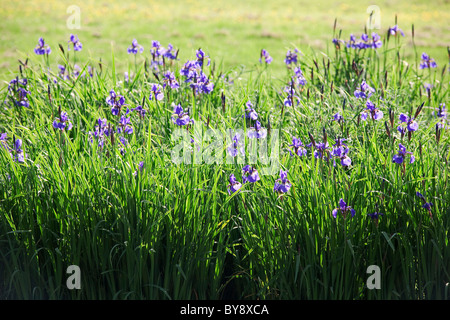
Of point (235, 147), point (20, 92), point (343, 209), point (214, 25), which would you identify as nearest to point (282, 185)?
point (343, 209)

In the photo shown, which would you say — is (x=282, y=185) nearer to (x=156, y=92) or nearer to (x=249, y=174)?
(x=249, y=174)

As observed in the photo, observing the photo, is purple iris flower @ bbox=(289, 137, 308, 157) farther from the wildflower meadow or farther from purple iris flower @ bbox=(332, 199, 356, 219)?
purple iris flower @ bbox=(332, 199, 356, 219)

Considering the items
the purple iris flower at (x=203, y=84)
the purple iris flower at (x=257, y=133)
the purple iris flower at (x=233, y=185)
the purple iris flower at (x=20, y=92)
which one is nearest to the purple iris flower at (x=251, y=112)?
the purple iris flower at (x=257, y=133)

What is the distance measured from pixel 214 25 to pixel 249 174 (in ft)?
32.9

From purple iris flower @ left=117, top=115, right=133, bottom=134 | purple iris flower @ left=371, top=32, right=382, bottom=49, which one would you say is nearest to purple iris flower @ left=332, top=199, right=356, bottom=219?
purple iris flower @ left=117, top=115, right=133, bottom=134

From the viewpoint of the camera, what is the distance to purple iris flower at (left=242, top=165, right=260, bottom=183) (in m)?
2.33

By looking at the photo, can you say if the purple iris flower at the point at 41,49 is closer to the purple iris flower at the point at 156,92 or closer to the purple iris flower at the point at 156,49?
the purple iris flower at the point at 156,49

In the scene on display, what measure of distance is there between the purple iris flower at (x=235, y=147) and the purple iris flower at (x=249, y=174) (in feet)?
0.39

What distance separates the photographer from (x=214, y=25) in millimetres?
11883

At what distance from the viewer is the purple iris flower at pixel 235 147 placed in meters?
2.56

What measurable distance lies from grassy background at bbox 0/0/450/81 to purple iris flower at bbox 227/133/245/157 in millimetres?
5104

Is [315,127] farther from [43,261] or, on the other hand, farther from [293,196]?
[43,261]
